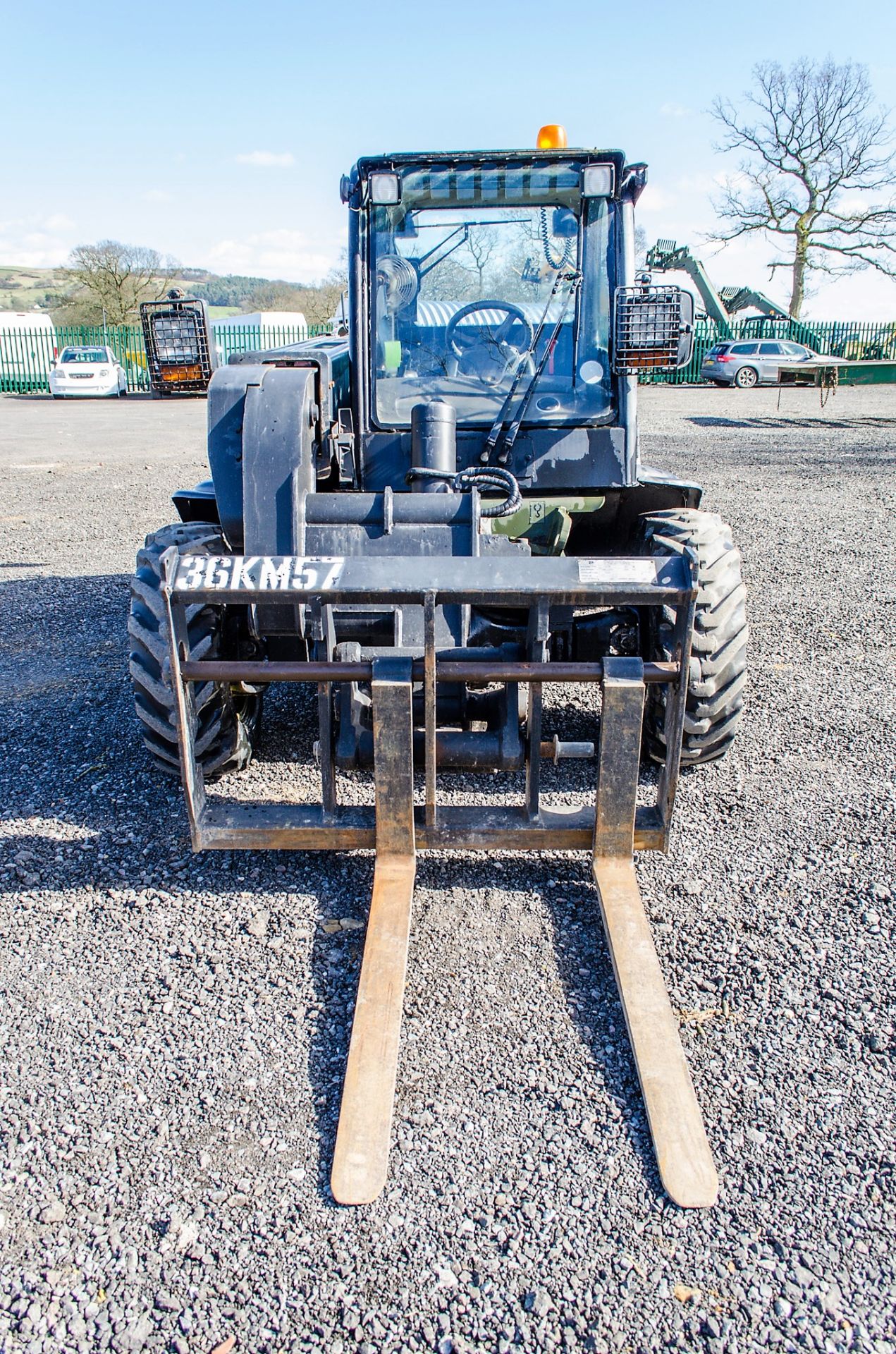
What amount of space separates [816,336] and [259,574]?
38254mm

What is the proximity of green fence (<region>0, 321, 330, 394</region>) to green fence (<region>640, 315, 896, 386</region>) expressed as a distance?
43.3 ft

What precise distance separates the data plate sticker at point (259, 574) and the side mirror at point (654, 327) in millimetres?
1745

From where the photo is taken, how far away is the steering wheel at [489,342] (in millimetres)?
4543

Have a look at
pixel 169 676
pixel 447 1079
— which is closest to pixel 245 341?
pixel 169 676

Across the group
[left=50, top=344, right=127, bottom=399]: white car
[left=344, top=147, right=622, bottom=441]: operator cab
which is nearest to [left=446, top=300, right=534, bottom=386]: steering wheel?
[left=344, top=147, right=622, bottom=441]: operator cab

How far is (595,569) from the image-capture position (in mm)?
3414

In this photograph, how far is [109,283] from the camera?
134ft

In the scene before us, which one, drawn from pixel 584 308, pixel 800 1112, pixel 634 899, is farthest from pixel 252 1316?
pixel 584 308

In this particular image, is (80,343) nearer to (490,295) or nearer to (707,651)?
(490,295)

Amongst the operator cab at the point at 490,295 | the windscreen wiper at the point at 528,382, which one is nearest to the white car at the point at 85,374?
the operator cab at the point at 490,295

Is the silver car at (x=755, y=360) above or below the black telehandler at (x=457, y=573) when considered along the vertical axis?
above

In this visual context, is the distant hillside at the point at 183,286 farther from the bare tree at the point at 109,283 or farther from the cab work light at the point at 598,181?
the cab work light at the point at 598,181

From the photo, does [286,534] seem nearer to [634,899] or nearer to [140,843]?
[140,843]

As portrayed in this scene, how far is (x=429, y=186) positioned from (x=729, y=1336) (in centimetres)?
434
